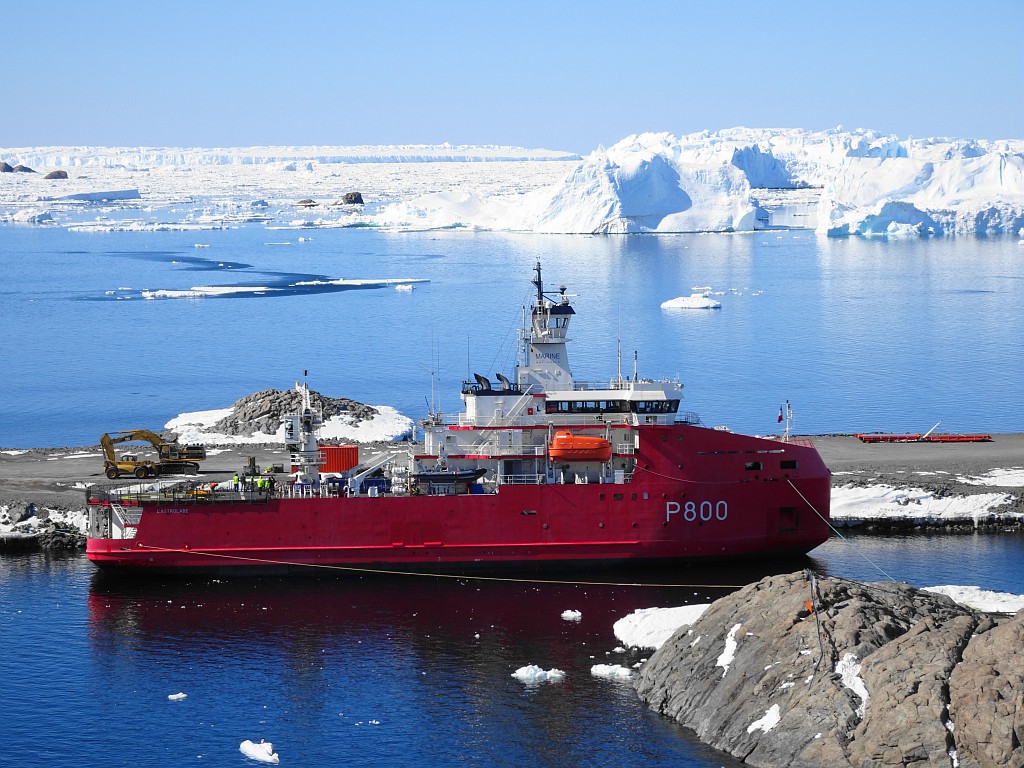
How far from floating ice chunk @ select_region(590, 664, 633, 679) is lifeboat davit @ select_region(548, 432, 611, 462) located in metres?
6.57

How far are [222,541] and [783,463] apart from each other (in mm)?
13065

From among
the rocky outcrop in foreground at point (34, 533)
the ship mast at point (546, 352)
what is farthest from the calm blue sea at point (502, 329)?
the ship mast at point (546, 352)

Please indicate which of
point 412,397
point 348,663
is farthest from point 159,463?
point 412,397

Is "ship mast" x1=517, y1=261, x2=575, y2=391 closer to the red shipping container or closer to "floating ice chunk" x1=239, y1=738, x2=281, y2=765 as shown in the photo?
the red shipping container

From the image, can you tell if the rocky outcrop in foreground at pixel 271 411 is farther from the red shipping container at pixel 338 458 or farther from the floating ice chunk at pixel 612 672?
the floating ice chunk at pixel 612 672

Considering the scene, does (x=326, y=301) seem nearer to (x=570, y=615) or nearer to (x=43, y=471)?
(x=43, y=471)

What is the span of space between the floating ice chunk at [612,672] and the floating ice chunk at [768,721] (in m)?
3.80

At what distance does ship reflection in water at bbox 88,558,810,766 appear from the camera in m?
21.2

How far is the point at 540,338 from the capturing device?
103 ft

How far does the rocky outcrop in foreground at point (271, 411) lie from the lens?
4338 cm

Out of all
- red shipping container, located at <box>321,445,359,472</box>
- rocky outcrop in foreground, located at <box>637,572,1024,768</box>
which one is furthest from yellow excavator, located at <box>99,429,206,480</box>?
rocky outcrop in foreground, located at <box>637,572,1024,768</box>

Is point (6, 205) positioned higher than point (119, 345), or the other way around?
point (6, 205)

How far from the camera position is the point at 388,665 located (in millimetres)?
24781

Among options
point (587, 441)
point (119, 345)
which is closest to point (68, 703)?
point (587, 441)
